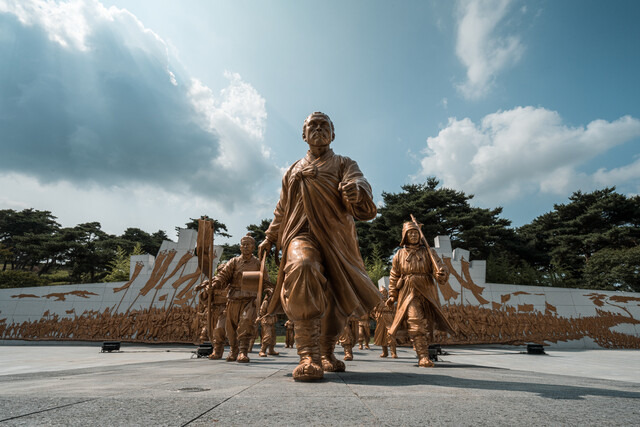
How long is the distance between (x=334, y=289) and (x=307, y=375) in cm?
99

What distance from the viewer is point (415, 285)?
20.5 feet

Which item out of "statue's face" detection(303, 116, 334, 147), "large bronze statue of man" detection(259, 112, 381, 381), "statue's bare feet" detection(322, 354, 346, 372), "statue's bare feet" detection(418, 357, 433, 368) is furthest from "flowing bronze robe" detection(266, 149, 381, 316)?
"statue's bare feet" detection(418, 357, 433, 368)

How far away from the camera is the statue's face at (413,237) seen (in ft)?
21.7

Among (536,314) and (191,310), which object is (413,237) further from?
(191,310)

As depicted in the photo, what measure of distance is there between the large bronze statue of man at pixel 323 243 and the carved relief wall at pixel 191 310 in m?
13.9

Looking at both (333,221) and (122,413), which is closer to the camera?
(122,413)

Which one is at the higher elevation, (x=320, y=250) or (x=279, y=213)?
(x=279, y=213)

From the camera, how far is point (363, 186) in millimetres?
3344

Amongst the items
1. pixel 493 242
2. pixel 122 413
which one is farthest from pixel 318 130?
pixel 493 242

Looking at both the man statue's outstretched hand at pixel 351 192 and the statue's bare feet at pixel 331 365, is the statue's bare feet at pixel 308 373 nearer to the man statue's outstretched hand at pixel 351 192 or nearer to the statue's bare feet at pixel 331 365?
the statue's bare feet at pixel 331 365

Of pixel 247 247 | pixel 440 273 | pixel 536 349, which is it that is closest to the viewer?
pixel 440 273

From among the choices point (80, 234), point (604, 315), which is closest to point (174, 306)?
point (604, 315)

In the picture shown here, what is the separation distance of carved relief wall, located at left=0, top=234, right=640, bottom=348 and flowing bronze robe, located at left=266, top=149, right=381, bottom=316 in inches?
554

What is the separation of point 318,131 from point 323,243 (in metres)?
1.24
